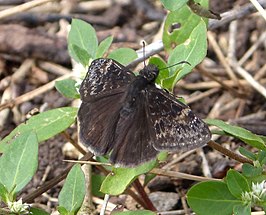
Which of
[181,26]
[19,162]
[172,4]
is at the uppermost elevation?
[172,4]

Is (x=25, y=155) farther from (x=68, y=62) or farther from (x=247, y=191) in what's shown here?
(x=68, y=62)

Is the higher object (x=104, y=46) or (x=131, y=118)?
(x=104, y=46)

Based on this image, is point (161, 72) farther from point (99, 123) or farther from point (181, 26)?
point (181, 26)

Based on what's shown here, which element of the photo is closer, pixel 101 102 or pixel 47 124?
pixel 101 102

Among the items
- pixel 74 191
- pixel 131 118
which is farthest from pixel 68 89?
pixel 74 191

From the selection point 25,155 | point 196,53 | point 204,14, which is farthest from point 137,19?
point 25,155

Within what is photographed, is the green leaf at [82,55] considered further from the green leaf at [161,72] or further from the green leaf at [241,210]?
the green leaf at [241,210]
